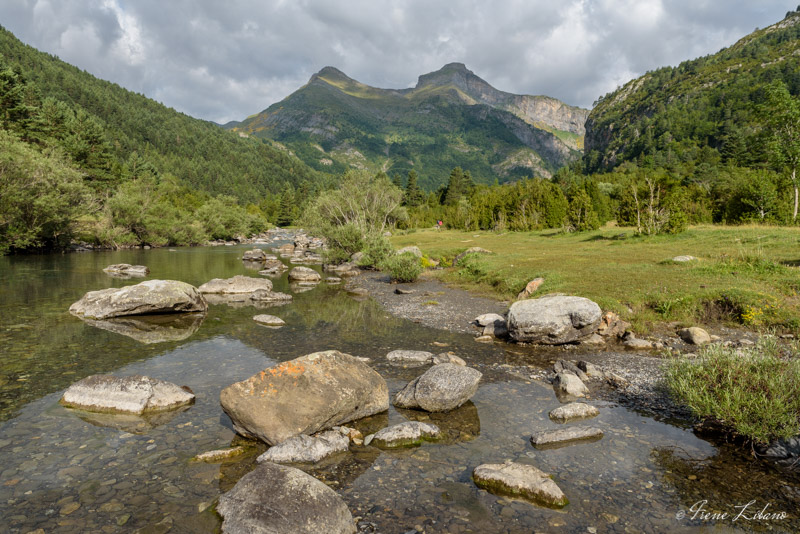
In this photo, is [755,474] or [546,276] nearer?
[755,474]

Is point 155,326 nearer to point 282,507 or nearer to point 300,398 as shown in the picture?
point 300,398

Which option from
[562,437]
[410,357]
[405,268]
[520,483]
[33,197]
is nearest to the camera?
[520,483]

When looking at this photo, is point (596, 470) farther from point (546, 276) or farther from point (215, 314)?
point (215, 314)

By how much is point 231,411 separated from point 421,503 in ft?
14.3

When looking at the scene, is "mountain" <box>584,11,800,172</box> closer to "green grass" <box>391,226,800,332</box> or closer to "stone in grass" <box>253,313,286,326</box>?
"green grass" <box>391,226,800,332</box>

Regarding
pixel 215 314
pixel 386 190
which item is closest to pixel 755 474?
pixel 215 314

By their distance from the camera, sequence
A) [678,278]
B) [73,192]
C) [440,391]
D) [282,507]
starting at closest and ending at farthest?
[282,507]
[440,391]
[678,278]
[73,192]

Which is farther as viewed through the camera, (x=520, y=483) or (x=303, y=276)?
(x=303, y=276)

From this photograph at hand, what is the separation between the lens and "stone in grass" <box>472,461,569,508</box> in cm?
630

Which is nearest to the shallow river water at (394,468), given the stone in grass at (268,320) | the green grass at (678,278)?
the stone in grass at (268,320)

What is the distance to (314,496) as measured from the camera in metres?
5.64

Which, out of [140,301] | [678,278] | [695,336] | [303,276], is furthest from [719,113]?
[140,301]

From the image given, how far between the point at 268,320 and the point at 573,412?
1432 cm

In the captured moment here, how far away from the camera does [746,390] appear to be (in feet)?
24.6
